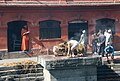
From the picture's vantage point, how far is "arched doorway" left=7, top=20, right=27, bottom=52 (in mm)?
24812

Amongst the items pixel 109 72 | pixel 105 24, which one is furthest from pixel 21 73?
pixel 105 24

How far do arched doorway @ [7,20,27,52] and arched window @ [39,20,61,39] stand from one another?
1469 millimetres

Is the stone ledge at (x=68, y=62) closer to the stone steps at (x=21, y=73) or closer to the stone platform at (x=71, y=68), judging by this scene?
the stone platform at (x=71, y=68)

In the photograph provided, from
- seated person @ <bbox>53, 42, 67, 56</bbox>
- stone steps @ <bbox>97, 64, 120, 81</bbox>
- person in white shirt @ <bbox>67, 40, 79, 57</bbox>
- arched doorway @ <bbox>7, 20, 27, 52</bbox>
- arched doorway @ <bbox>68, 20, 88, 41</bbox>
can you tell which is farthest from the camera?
arched doorway @ <bbox>68, 20, 88, 41</bbox>

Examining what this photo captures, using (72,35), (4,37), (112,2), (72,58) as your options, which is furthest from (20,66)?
(112,2)

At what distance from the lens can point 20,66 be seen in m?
18.2

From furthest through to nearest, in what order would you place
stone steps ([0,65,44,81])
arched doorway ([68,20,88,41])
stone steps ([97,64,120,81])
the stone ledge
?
1. arched doorway ([68,20,88,41])
2. stone steps ([97,64,120,81])
3. stone steps ([0,65,44,81])
4. the stone ledge

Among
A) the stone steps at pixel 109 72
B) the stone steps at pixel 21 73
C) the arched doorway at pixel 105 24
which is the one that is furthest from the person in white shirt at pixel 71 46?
the arched doorway at pixel 105 24

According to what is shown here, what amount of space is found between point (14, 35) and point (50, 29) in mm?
2833

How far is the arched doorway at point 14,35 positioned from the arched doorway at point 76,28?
364 centimetres

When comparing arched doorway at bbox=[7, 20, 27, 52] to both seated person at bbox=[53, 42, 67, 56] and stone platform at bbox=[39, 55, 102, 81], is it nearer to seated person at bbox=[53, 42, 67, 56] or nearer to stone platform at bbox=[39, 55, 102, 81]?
seated person at bbox=[53, 42, 67, 56]

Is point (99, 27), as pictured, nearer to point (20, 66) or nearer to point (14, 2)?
point (14, 2)

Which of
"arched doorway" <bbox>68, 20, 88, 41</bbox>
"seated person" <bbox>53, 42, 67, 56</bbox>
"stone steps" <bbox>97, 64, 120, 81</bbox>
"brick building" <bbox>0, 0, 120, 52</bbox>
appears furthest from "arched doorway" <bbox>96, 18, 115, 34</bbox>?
"seated person" <bbox>53, 42, 67, 56</bbox>

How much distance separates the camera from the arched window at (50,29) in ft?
82.8
